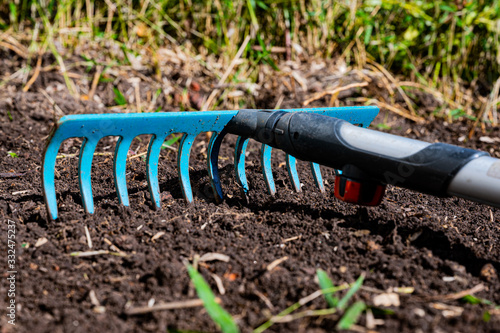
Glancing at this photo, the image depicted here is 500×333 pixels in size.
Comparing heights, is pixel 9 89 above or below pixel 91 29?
below

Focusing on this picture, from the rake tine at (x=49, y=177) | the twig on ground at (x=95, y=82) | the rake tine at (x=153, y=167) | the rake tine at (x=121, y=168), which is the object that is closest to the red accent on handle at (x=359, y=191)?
the rake tine at (x=153, y=167)

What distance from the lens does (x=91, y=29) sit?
12.8 ft

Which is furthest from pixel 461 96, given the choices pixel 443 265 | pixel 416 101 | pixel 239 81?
pixel 443 265

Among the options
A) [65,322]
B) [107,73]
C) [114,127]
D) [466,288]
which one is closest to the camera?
[65,322]

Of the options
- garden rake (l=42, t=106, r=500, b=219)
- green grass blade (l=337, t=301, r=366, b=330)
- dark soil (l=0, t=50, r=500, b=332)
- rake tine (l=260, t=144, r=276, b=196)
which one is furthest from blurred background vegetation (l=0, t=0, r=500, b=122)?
green grass blade (l=337, t=301, r=366, b=330)

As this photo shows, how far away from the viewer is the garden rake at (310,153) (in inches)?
60.7

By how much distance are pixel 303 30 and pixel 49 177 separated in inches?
116

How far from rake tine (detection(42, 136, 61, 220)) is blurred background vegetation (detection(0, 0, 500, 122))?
2.14 m

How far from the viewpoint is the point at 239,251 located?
169 cm

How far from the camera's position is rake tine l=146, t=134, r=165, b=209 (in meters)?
1.98

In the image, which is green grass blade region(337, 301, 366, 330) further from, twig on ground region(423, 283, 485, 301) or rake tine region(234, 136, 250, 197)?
rake tine region(234, 136, 250, 197)

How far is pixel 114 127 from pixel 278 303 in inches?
38.8

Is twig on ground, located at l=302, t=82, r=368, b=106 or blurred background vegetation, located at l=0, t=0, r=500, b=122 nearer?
twig on ground, located at l=302, t=82, r=368, b=106

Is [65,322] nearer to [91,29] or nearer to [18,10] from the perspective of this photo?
[91,29]
